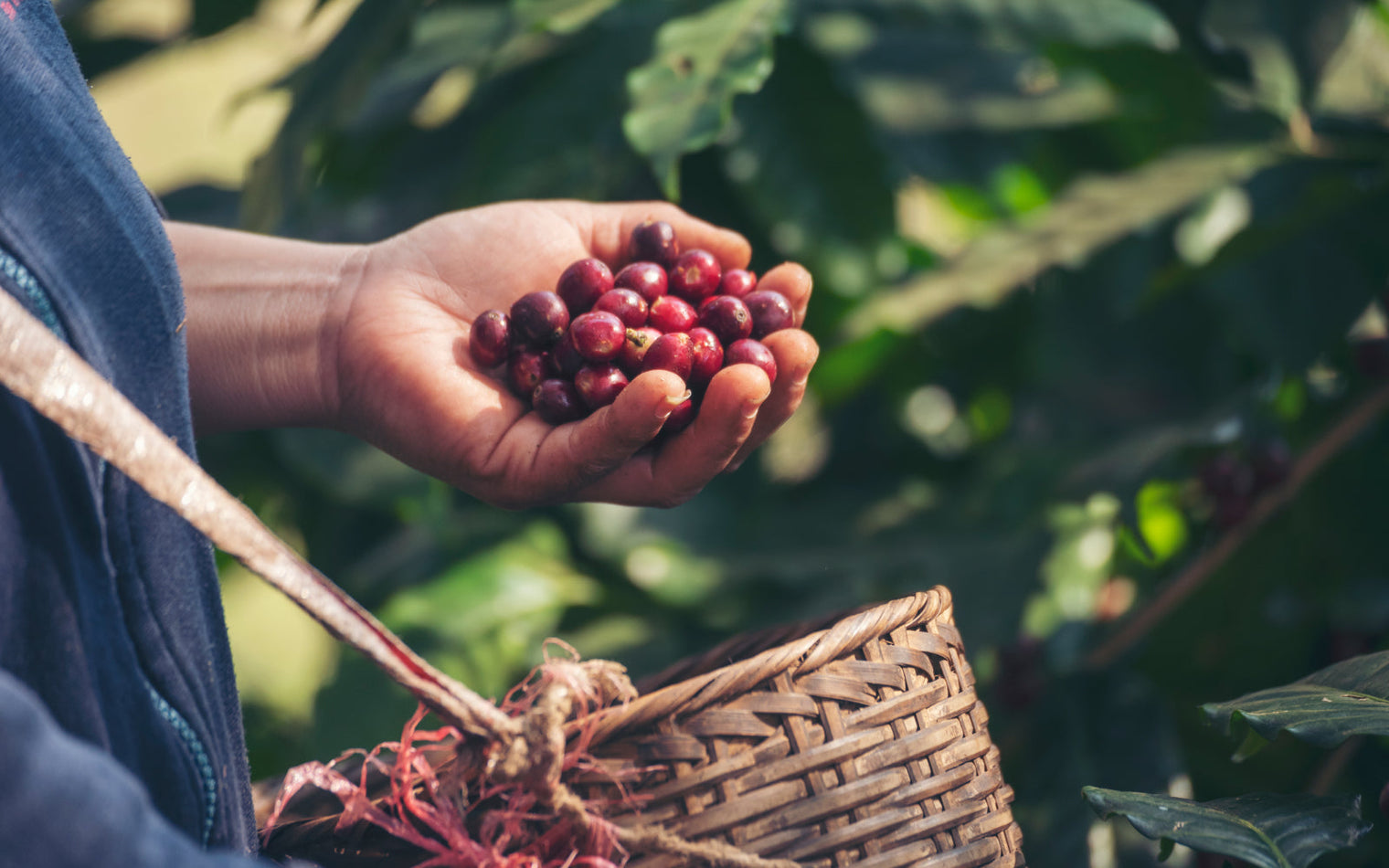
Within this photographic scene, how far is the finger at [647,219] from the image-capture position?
3.69ft

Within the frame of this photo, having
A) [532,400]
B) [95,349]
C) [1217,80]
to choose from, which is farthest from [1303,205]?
[95,349]

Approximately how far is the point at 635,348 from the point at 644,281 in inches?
3.4

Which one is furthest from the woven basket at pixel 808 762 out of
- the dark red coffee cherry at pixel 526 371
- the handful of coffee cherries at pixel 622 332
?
A: the dark red coffee cherry at pixel 526 371

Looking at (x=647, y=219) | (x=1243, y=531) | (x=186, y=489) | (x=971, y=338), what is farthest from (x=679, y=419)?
(x=971, y=338)

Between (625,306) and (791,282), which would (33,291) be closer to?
(625,306)

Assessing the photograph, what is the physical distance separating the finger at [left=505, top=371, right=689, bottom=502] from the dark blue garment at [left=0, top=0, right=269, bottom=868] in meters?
0.28

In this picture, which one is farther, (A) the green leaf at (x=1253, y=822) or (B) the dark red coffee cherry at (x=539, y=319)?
(B) the dark red coffee cherry at (x=539, y=319)

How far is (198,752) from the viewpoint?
0.61 metres

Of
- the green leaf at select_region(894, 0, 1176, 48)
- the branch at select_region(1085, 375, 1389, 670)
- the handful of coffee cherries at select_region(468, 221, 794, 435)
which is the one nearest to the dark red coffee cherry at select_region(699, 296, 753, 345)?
the handful of coffee cherries at select_region(468, 221, 794, 435)

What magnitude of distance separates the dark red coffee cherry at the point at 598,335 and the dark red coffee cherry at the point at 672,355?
37mm

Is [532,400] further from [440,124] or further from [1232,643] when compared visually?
[1232,643]

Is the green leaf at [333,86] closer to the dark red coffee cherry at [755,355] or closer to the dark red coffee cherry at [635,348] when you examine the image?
the dark red coffee cherry at [635,348]

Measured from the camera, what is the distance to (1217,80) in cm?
141

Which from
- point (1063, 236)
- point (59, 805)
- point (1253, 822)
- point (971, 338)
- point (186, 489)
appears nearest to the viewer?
point (59, 805)
